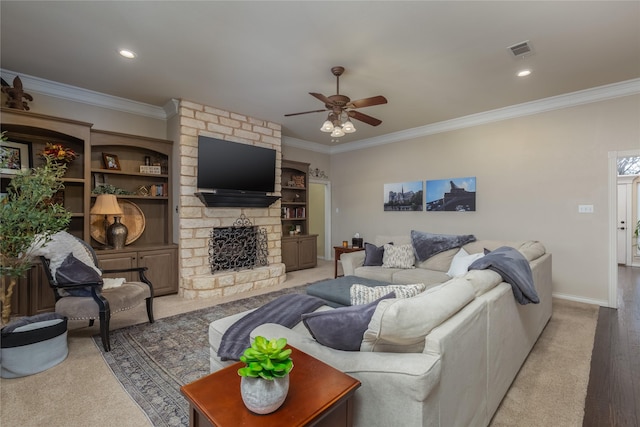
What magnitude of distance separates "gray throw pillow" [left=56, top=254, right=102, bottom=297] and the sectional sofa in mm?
1574

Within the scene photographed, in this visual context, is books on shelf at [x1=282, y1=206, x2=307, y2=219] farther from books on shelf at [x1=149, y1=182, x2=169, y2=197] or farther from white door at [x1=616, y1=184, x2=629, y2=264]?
white door at [x1=616, y1=184, x2=629, y2=264]

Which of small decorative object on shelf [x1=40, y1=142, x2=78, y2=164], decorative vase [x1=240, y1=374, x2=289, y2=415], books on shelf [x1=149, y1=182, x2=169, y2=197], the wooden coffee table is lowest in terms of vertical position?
the wooden coffee table

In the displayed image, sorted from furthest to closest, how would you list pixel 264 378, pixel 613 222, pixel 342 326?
pixel 613 222 → pixel 342 326 → pixel 264 378

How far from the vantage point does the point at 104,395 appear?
1967 millimetres

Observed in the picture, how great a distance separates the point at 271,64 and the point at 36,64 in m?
2.57

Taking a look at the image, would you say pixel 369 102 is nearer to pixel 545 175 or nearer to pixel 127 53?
pixel 127 53

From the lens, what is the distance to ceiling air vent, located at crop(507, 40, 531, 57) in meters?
2.71

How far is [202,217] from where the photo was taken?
4.33 meters

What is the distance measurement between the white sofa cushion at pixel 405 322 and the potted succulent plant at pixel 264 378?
435mm

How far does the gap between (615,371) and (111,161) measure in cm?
587

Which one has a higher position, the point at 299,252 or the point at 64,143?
the point at 64,143

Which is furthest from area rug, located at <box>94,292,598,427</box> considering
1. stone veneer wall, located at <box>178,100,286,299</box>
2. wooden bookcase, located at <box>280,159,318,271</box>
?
wooden bookcase, located at <box>280,159,318,271</box>

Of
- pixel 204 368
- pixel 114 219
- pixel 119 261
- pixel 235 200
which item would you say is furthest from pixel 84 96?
pixel 204 368

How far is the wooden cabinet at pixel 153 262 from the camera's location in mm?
3715
